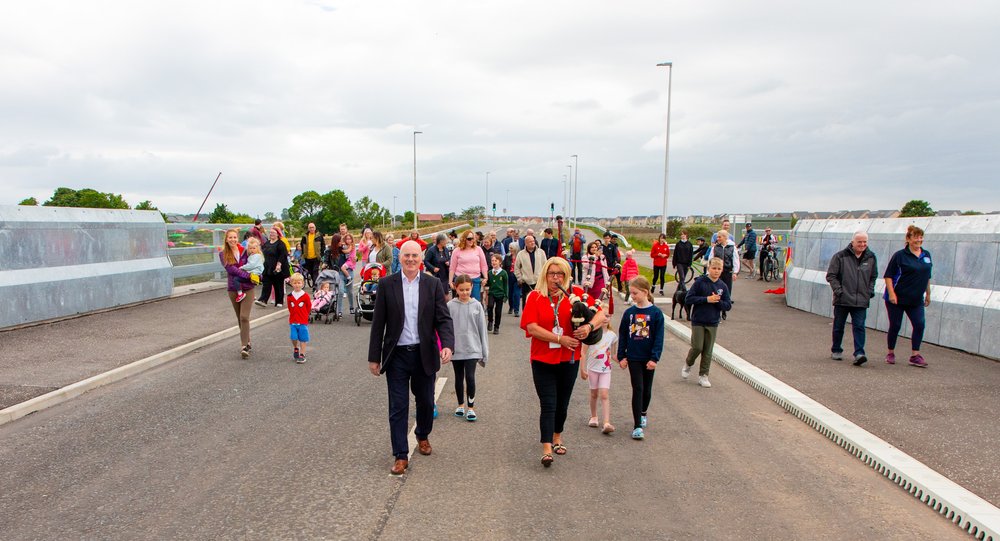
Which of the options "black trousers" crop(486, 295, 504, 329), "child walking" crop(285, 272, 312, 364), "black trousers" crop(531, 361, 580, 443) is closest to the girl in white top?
"black trousers" crop(531, 361, 580, 443)

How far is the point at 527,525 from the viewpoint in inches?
167

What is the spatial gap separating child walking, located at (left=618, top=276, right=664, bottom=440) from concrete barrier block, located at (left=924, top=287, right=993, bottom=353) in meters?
6.46

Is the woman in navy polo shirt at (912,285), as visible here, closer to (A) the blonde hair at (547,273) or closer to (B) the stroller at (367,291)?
(A) the blonde hair at (547,273)

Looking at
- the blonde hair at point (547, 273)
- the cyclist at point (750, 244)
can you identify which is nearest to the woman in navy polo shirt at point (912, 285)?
the blonde hair at point (547, 273)

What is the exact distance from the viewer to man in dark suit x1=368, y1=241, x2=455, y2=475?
5.30 meters

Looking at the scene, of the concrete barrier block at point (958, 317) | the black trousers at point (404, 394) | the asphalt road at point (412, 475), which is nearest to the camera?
the asphalt road at point (412, 475)

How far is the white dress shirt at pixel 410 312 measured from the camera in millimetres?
5387

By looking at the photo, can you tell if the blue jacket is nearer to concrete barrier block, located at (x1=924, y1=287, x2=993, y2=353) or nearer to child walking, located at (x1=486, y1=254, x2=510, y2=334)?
concrete barrier block, located at (x1=924, y1=287, x2=993, y2=353)

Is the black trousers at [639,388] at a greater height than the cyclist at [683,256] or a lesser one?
lesser

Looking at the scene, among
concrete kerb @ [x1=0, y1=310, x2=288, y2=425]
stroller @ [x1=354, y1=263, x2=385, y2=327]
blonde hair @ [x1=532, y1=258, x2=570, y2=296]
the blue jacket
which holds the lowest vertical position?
concrete kerb @ [x1=0, y1=310, x2=288, y2=425]

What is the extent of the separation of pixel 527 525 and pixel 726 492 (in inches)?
63.8

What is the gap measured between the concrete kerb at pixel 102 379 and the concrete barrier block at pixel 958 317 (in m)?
11.6

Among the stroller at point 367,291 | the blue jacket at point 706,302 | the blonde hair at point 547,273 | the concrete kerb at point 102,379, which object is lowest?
the concrete kerb at point 102,379

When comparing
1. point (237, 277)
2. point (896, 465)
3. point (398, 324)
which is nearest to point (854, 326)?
point (896, 465)
